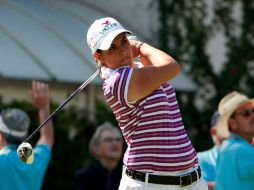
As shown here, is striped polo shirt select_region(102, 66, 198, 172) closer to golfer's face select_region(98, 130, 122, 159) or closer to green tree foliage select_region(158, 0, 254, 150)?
golfer's face select_region(98, 130, 122, 159)

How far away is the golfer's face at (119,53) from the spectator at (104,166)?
3566mm

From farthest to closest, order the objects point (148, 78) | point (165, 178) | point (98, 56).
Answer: point (98, 56), point (165, 178), point (148, 78)

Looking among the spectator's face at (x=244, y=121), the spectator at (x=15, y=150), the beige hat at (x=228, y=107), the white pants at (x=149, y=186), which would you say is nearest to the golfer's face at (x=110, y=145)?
the beige hat at (x=228, y=107)

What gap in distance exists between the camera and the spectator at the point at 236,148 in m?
6.46

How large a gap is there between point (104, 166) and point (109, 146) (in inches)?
8.2

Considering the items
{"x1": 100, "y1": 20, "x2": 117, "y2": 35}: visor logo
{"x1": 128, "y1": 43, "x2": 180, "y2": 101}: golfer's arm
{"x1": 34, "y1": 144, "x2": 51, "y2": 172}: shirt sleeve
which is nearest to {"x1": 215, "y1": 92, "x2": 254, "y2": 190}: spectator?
{"x1": 34, "y1": 144, "x2": 51, "y2": 172}: shirt sleeve

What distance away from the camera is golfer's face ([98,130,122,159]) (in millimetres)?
8359

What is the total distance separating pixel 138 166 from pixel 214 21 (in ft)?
25.3

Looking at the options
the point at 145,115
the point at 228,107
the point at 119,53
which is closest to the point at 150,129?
the point at 145,115

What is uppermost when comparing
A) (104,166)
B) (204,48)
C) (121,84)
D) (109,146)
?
(204,48)

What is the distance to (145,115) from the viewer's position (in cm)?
466

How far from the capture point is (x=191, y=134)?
39.3 ft

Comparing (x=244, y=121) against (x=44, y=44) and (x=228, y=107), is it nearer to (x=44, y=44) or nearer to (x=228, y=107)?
(x=228, y=107)

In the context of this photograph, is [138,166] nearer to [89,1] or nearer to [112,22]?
[112,22]
